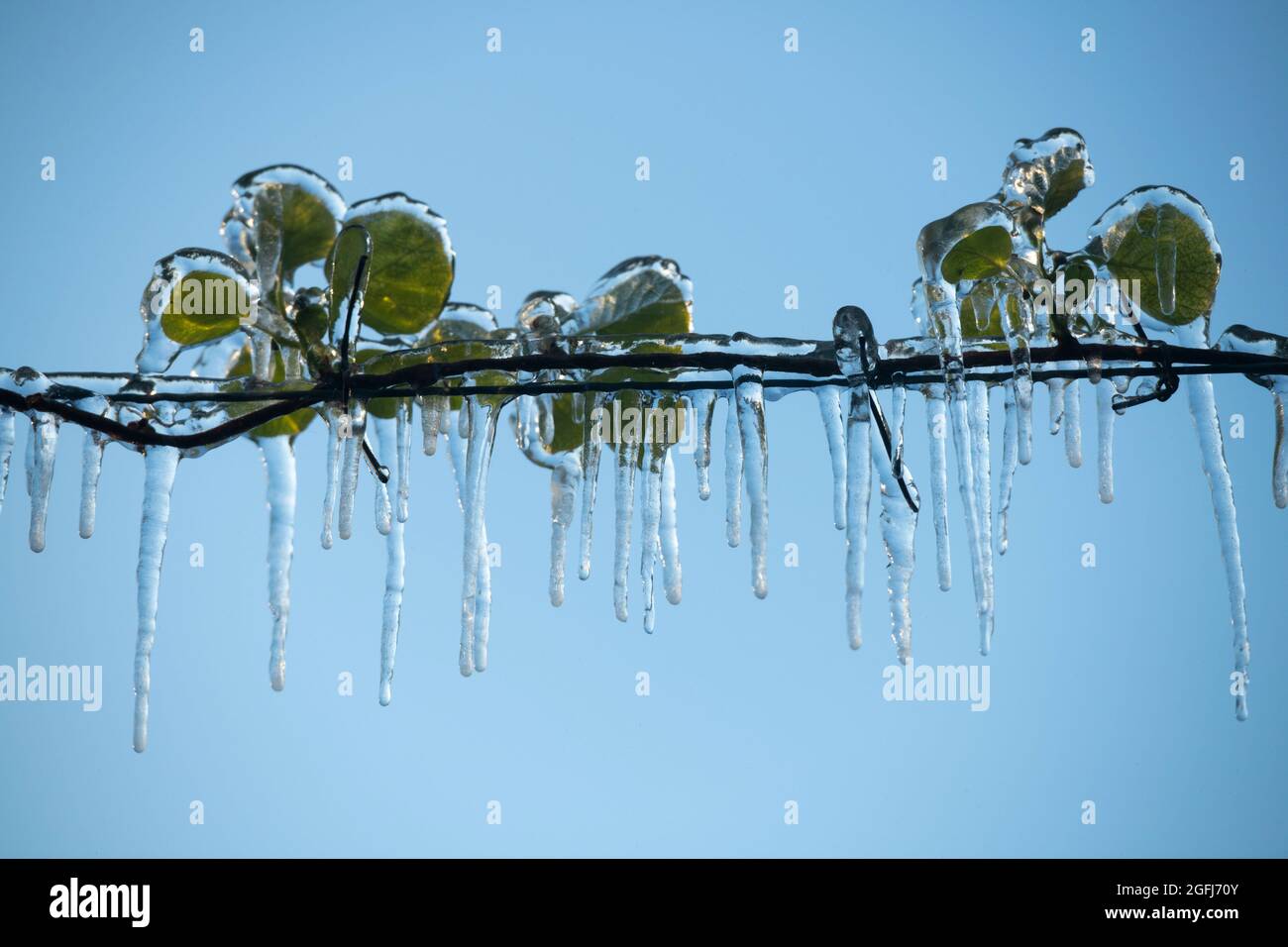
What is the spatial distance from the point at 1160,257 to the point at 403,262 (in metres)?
0.64

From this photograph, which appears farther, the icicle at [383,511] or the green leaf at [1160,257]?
the icicle at [383,511]

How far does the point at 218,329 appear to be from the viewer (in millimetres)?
908

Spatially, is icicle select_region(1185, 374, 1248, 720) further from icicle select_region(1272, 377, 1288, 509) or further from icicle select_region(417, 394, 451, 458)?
icicle select_region(417, 394, 451, 458)

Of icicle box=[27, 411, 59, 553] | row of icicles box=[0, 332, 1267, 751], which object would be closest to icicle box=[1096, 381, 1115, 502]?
row of icicles box=[0, 332, 1267, 751]

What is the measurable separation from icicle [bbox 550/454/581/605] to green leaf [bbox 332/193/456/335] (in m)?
0.21

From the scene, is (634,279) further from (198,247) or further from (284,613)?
(284,613)

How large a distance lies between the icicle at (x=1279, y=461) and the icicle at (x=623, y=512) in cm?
57

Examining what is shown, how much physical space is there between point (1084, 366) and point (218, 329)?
0.73m

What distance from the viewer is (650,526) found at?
3.38 feet

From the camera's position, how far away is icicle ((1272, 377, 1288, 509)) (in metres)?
0.99

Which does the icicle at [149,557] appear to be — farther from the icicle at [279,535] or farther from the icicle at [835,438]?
the icicle at [835,438]

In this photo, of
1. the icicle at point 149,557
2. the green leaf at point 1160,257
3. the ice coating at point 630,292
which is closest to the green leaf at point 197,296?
the icicle at point 149,557

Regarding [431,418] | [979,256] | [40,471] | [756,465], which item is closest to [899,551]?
[756,465]

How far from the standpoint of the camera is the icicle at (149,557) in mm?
986
